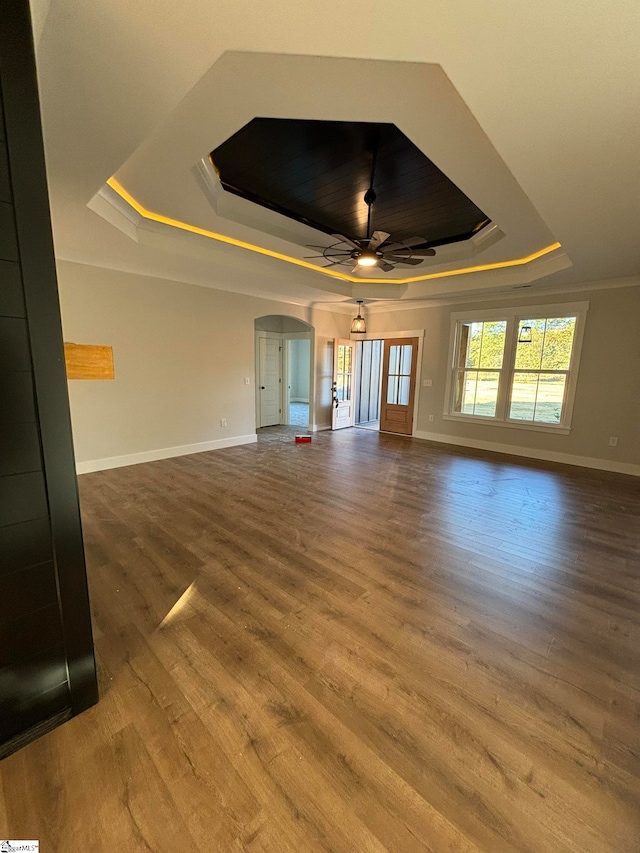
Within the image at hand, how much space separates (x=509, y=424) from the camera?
19.5 feet

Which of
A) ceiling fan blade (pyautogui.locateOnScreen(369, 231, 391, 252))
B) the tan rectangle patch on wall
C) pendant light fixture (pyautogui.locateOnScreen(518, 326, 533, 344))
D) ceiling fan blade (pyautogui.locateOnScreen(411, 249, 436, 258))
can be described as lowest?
the tan rectangle patch on wall

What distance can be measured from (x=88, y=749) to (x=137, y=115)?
2859 millimetres

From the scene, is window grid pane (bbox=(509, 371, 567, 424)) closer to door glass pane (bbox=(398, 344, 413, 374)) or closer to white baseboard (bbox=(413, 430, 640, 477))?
white baseboard (bbox=(413, 430, 640, 477))

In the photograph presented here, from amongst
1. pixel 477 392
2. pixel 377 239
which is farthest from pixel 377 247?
pixel 477 392

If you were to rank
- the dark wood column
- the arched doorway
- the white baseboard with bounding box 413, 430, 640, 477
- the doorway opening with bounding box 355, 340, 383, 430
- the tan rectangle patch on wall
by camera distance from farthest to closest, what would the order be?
the doorway opening with bounding box 355, 340, 383, 430 → the arched doorway → the white baseboard with bounding box 413, 430, 640, 477 → the tan rectangle patch on wall → the dark wood column

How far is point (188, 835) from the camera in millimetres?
1077

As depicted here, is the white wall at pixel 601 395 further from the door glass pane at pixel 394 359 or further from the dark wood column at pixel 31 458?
the dark wood column at pixel 31 458

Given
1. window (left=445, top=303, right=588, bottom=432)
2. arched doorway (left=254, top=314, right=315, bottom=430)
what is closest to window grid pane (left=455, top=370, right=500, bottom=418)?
window (left=445, top=303, right=588, bottom=432)

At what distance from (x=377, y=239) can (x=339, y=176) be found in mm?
631

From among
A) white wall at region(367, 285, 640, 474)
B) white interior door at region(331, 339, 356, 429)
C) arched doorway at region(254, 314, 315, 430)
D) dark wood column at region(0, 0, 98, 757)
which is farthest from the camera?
arched doorway at region(254, 314, 315, 430)

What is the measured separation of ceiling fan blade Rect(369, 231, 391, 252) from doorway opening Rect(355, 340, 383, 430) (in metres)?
5.08

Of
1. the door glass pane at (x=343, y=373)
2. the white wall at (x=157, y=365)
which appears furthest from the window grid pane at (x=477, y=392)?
the white wall at (x=157, y=365)

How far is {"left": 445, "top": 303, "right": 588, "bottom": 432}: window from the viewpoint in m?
5.39

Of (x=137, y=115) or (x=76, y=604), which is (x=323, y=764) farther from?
(x=137, y=115)
